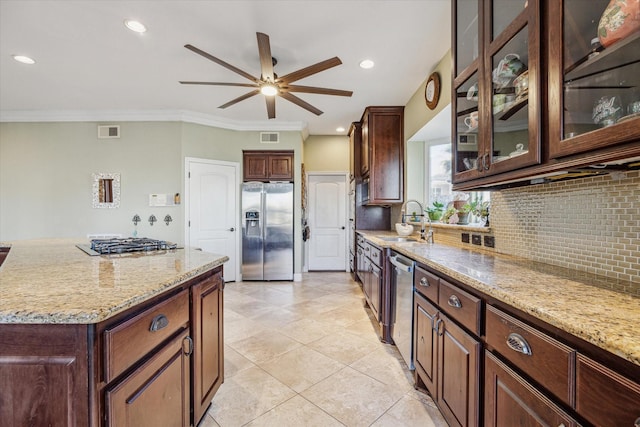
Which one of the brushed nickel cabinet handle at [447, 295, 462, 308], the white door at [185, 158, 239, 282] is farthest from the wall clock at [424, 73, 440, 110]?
the white door at [185, 158, 239, 282]

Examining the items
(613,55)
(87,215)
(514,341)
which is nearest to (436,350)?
(514,341)

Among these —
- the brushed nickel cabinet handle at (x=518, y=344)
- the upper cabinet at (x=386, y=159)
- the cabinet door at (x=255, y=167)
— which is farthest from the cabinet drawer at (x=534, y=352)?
the cabinet door at (x=255, y=167)

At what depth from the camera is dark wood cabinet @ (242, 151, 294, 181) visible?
4.96 m

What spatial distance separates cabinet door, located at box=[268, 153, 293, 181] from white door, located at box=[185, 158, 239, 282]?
1.95 feet

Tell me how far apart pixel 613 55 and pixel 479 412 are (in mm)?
1337

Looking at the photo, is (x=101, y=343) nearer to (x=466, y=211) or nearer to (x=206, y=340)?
(x=206, y=340)

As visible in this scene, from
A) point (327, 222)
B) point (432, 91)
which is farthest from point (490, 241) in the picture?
point (327, 222)

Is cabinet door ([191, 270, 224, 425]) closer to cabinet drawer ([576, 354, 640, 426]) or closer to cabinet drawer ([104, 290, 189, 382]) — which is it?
cabinet drawer ([104, 290, 189, 382])

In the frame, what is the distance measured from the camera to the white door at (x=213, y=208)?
4527 millimetres

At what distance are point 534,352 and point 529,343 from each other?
3 cm

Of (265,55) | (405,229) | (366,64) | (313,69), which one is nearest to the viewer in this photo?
(265,55)

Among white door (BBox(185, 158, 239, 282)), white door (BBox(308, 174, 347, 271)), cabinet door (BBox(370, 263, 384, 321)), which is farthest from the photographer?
white door (BBox(308, 174, 347, 271))

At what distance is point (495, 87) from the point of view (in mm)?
1432

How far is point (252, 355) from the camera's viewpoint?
2.36 metres
